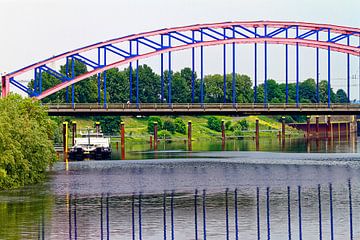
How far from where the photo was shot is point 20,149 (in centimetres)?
7819

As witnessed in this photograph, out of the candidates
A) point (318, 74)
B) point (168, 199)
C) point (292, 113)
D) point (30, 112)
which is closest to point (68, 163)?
point (30, 112)

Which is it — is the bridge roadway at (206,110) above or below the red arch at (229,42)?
below

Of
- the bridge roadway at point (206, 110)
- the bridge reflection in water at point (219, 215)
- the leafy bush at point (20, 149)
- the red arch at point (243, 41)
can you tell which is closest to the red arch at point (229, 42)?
the red arch at point (243, 41)

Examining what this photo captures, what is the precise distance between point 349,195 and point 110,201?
599 inches

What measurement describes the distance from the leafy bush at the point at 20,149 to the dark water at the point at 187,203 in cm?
154

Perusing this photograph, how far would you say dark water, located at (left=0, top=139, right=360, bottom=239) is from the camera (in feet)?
171

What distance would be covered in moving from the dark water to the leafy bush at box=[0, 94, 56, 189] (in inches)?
60.6

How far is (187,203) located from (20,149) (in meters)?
17.9

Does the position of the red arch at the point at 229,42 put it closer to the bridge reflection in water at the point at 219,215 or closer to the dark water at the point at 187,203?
the dark water at the point at 187,203

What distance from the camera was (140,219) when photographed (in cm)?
5700

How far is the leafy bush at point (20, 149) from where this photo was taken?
73938 millimetres

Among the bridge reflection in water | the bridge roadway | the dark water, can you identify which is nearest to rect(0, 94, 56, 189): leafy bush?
the dark water

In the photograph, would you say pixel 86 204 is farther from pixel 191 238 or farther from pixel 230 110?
pixel 230 110

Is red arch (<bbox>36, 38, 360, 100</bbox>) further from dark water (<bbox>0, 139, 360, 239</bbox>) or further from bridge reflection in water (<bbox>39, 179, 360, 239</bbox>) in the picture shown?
bridge reflection in water (<bbox>39, 179, 360, 239</bbox>)
